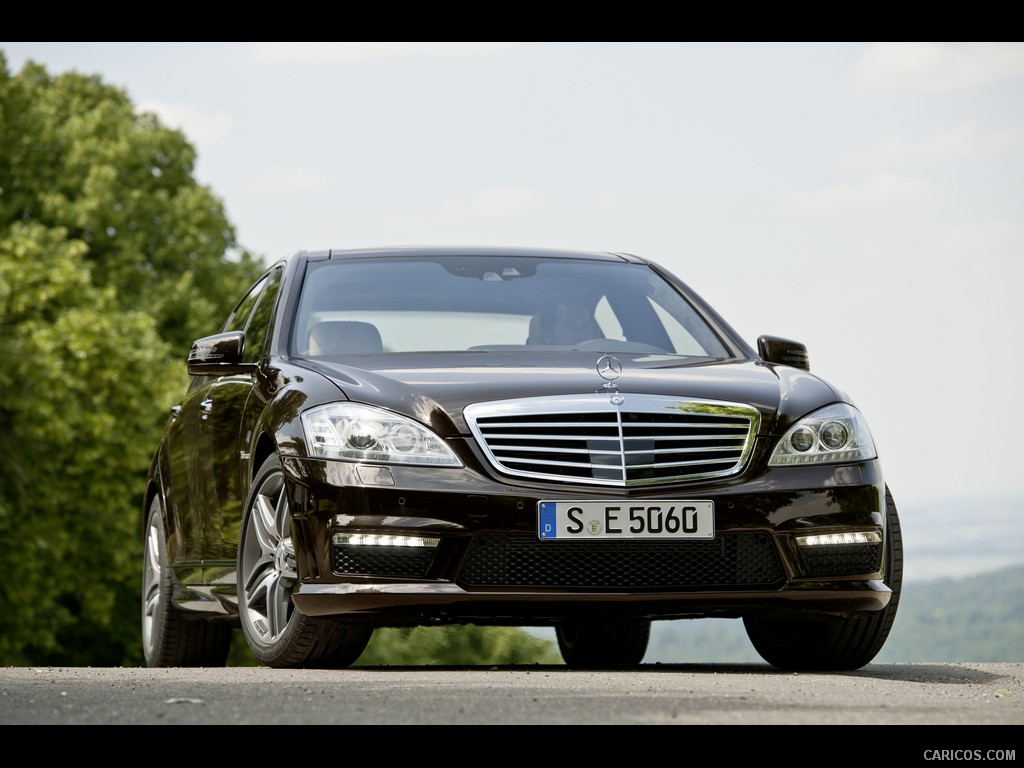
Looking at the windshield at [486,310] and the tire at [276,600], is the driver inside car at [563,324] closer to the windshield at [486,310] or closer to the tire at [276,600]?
the windshield at [486,310]

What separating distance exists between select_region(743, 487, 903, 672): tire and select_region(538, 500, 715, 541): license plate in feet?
2.02

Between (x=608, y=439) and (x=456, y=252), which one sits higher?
(x=456, y=252)

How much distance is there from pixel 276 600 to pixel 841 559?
2201mm

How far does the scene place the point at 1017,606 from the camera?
324 feet

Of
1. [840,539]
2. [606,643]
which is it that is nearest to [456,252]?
[840,539]

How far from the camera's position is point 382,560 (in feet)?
21.9

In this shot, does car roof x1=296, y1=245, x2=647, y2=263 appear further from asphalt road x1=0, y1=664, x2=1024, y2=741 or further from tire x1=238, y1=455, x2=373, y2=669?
asphalt road x1=0, y1=664, x2=1024, y2=741

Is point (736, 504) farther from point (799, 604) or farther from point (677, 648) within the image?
point (677, 648)

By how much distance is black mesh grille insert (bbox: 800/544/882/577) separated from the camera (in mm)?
6898

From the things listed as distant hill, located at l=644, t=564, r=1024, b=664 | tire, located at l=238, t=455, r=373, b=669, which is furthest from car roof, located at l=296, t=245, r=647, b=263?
distant hill, located at l=644, t=564, r=1024, b=664

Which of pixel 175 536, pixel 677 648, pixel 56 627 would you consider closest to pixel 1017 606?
pixel 677 648

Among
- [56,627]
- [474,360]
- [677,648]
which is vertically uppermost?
[474,360]

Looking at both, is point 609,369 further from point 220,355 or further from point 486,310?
point 220,355
